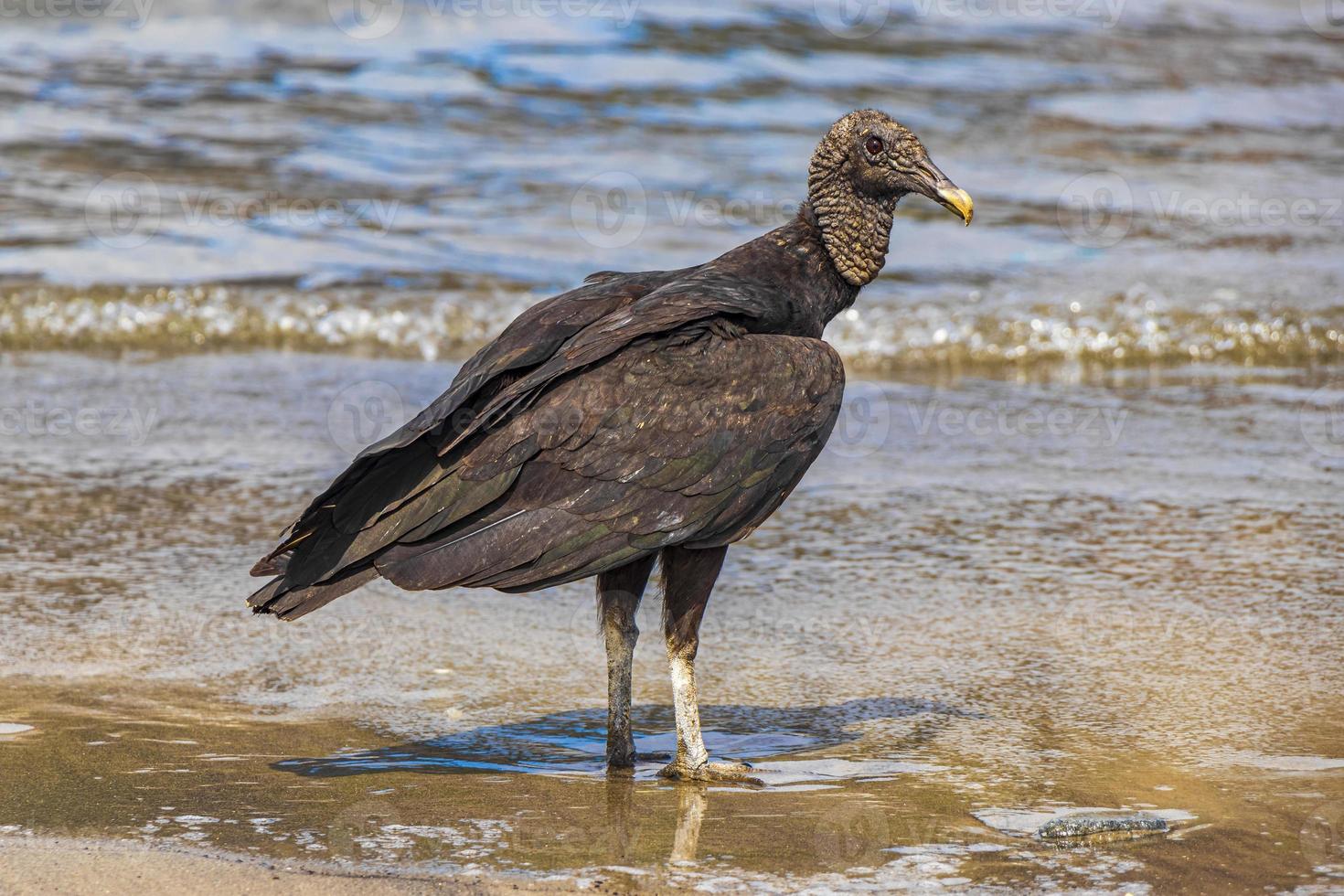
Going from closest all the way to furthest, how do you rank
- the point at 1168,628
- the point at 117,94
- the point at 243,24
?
1. the point at 1168,628
2. the point at 117,94
3. the point at 243,24

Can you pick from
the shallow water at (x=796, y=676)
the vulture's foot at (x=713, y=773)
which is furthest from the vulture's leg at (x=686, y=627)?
the shallow water at (x=796, y=676)

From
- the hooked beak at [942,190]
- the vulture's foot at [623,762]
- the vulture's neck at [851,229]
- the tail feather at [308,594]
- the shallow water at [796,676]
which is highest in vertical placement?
the hooked beak at [942,190]

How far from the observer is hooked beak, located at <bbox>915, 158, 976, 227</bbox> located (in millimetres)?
3873

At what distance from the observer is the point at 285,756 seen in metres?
3.46

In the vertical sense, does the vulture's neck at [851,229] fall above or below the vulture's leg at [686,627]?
above

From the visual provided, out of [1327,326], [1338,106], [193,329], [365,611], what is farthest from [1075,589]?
[1338,106]

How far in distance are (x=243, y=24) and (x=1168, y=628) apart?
437 inches

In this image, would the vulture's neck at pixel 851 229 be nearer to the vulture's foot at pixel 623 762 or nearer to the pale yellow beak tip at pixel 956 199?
the pale yellow beak tip at pixel 956 199

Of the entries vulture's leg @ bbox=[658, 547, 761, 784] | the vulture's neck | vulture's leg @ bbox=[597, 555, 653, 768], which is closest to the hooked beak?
A: the vulture's neck

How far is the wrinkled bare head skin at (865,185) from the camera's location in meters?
3.92

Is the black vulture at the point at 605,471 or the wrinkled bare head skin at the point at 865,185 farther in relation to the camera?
the wrinkled bare head skin at the point at 865,185

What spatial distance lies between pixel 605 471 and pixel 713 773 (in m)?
0.67

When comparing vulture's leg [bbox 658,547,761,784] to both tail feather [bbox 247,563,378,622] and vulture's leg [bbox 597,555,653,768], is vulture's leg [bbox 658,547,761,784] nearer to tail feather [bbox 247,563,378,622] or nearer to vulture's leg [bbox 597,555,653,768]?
vulture's leg [bbox 597,555,653,768]

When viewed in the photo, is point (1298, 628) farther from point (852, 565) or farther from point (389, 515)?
point (389, 515)
